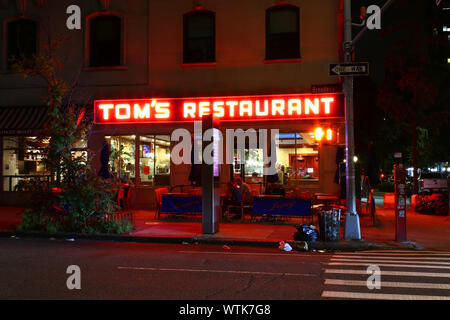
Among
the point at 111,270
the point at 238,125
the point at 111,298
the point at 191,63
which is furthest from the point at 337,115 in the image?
the point at 111,298

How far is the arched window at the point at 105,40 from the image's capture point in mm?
19188

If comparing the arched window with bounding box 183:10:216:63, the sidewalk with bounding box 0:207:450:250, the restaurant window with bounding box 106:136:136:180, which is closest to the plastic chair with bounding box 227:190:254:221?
the sidewalk with bounding box 0:207:450:250

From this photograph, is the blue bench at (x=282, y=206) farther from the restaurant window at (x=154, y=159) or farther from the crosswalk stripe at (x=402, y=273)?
the crosswalk stripe at (x=402, y=273)

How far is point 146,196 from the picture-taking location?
18.6 metres

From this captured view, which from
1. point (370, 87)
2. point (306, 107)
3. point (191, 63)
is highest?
→ point (370, 87)

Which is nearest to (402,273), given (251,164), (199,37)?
(251,164)

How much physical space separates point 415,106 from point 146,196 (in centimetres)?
1507

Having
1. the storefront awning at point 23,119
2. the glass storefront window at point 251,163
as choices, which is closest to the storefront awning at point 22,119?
the storefront awning at point 23,119

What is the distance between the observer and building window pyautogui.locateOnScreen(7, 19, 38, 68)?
19.8 m

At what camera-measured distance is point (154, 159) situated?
61.2ft

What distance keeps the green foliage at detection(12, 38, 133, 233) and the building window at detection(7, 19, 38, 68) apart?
8.10m

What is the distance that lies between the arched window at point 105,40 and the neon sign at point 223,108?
2.36 m

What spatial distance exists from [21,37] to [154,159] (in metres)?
8.54

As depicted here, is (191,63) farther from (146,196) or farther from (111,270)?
(111,270)
